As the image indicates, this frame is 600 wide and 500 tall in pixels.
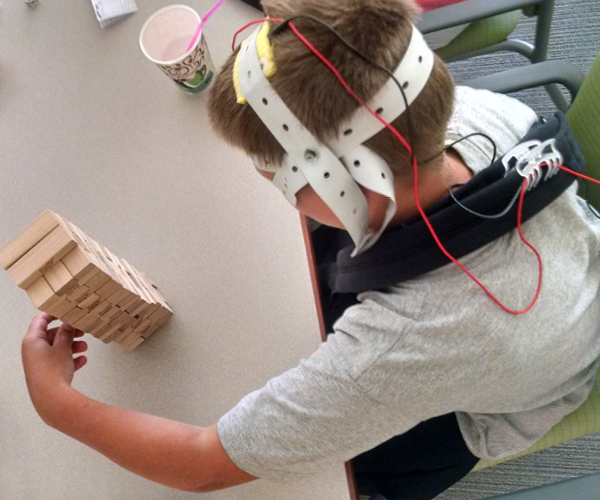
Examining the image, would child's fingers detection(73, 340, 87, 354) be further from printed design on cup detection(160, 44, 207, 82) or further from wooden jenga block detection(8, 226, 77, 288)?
printed design on cup detection(160, 44, 207, 82)

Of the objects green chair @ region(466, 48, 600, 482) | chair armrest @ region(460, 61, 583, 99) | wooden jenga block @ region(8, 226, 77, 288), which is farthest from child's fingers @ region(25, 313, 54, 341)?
chair armrest @ region(460, 61, 583, 99)

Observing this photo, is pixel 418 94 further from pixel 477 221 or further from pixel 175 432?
pixel 175 432

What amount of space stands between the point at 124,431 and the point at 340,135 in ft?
1.84

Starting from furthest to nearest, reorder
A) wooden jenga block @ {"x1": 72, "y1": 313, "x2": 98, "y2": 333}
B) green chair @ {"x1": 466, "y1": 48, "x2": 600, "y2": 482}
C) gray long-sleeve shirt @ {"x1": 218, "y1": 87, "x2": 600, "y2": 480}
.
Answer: green chair @ {"x1": 466, "y1": 48, "x2": 600, "y2": 482} < wooden jenga block @ {"x1": 72, "y1": 313, "x2": 98, "y2": 333} < gray long-sleeve shirt @ {"x1": 218, "y1": 87, "x2": 600, "y2": 480}

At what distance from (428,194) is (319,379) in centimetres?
30

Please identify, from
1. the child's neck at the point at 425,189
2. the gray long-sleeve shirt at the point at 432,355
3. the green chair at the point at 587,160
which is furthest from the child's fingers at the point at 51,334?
the green chair at the point at 587,160

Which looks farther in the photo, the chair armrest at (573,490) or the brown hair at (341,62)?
the chair armrest at (573,490)

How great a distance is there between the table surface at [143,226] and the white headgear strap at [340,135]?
0.98ft

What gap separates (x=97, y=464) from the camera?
2.68 ft

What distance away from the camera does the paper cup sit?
92cm

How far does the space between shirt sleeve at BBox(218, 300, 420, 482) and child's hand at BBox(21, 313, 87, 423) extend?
0.32 metres

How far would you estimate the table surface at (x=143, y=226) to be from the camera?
818 millimetres

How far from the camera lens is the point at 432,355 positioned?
64 cm

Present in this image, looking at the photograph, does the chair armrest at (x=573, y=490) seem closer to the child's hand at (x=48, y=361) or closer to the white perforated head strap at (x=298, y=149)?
the white perforated head strap at (x=298, y=149)
